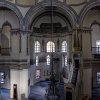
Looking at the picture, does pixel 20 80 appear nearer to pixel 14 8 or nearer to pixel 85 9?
pixel 14 8

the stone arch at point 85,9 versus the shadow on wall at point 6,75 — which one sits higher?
the stone arch at point 85,9

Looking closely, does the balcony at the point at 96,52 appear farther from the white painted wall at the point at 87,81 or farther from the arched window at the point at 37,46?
the arched window at the point at 37,46

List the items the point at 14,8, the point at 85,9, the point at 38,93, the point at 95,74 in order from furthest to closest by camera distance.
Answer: the point at 95,74 → the point at 38,93 → the point at 14,8 → the point at 85,9

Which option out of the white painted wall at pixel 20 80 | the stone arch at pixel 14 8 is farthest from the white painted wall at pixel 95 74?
the stone arch at pixel 14 8

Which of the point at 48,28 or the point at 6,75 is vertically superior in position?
the point at 48,28

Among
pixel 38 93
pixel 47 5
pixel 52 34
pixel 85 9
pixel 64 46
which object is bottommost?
pixel 38 93

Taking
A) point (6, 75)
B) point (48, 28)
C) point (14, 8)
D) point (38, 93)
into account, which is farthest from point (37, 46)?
point (14, 8)

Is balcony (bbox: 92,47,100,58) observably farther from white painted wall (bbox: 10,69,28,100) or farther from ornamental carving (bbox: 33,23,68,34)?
white painted wall (bbox: 10,69,28,100)

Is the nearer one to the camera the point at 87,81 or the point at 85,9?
the point at 85,9

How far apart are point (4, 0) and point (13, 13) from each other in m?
1.81

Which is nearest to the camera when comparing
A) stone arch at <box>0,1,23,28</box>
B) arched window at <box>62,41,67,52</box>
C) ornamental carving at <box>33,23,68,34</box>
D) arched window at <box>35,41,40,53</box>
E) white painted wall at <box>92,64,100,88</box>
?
stone arch at <box>0,1,23,28</box>

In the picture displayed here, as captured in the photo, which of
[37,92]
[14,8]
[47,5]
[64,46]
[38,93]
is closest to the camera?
[14,8]

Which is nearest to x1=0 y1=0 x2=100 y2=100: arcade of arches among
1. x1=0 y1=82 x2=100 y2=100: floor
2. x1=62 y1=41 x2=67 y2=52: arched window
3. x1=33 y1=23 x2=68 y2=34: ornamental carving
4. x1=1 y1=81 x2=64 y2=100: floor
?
x1=0 y1=82 x2=100 y2=100: floor

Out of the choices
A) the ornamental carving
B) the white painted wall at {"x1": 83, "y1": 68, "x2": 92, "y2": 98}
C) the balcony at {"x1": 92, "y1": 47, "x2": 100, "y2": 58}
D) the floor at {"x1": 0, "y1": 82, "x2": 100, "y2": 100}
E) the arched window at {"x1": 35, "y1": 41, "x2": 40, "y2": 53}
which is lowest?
the floor at {"x1": 0, "y1": 82, "x2": 100, "y2": 100}
